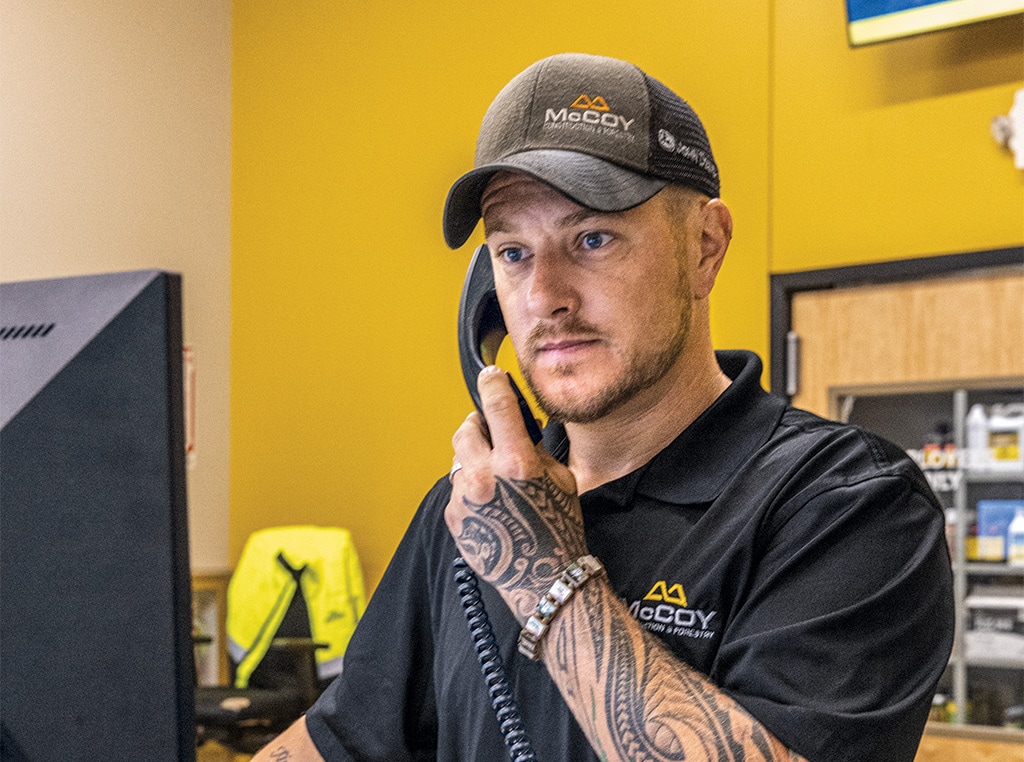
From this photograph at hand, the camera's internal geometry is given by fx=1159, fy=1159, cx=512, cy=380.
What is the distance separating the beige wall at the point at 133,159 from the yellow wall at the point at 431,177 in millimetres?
116

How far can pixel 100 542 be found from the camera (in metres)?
0.89

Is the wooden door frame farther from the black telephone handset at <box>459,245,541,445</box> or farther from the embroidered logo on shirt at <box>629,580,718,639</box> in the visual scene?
the embroidered logo on shirt at <box>629,580,718,639</box>

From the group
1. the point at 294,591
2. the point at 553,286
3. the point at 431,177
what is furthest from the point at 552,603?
the point at 431,177

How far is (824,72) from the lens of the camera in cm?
364

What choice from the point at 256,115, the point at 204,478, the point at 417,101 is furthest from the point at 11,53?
the point at 204,478

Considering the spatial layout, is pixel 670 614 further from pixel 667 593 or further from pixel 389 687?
pixel 389 687

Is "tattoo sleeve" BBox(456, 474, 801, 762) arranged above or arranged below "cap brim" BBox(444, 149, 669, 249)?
below

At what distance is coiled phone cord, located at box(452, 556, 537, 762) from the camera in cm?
100

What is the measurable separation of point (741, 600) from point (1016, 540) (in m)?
2.56

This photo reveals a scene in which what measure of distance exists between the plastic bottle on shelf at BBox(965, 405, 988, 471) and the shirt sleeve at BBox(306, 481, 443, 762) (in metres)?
2.46

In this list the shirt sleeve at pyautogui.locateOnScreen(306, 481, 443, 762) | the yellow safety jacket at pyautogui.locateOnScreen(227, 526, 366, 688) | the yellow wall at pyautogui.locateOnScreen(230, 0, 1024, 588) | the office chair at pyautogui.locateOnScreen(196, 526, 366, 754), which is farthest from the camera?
the yellow safety jacket at pyautogui.locateOnScreen(227, 526, 366, 688)

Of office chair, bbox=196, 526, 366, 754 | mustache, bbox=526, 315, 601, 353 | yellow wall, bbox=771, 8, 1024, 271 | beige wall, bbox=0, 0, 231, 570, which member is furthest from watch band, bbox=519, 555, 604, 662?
beige wall, bbox=0, 0, 231, 570

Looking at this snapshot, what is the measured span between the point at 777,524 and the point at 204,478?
164 inches

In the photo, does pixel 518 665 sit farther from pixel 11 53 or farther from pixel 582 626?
pixel 11 53
